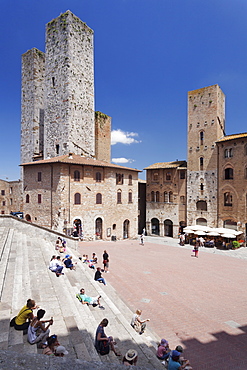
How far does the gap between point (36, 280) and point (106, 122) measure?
100 feet

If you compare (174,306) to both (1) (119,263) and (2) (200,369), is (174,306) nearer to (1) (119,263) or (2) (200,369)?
(2) (200,369)

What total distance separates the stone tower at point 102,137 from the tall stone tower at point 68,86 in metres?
2.41

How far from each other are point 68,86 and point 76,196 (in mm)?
15879

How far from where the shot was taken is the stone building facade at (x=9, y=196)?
40.0m

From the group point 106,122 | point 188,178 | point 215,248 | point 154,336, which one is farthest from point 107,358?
point 106,122

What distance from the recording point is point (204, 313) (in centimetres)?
991

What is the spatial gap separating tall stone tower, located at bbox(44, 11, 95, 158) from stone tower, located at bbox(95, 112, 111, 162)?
2414 millimetres

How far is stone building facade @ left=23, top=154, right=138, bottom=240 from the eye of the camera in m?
24.5

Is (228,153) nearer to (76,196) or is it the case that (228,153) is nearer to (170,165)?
(170,165)

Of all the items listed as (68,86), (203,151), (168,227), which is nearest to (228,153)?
(203,151)

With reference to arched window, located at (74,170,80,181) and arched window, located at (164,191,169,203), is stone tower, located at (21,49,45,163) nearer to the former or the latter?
arched window, located at (74,170,80,181)

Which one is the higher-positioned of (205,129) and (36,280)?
(205,129)

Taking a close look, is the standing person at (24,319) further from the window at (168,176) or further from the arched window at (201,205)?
the window at (168,176)

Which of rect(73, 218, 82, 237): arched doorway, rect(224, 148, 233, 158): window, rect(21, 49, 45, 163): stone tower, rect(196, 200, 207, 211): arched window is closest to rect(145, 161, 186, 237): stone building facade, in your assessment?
rect(196, 200, 207, 211): arched window
